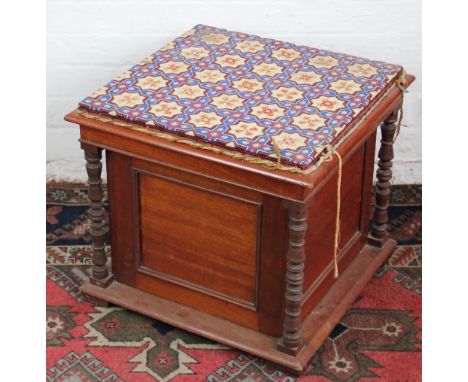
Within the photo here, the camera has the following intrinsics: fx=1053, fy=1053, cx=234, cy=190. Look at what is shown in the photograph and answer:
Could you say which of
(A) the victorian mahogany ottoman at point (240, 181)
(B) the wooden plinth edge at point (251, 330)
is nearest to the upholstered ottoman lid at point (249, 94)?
(A) the victorian mahogany ottoman at point (240, 181)

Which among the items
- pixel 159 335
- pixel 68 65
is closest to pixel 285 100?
pixel 159 335

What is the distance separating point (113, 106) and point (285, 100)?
1.37 feet

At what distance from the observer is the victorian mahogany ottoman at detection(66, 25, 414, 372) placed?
2418 millimetres

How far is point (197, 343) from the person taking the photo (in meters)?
2.72

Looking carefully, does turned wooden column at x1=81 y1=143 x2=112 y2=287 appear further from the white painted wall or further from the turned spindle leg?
the turned spindle leg

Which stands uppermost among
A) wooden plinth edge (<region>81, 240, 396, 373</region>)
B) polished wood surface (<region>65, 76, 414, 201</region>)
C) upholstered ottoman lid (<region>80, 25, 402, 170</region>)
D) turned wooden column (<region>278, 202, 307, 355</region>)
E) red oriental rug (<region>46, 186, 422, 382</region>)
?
upholstered ottoman lid (<region>80, 25, 402, 170</region>)

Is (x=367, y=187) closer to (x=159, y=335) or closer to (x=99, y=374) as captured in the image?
(x=159, y=335)

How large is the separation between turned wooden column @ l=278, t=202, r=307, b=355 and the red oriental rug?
0.09 metres

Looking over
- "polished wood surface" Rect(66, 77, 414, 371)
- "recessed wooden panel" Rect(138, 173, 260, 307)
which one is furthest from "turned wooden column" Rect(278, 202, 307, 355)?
"recessed wooden panel" Rect(138, 173, 260, 307)

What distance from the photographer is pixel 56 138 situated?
3.35 m

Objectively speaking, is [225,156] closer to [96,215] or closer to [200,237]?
[200,237]

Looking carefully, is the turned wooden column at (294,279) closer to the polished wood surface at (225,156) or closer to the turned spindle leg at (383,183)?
the polished wood surface at (225,156)

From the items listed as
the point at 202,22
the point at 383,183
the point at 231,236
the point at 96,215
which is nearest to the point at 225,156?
the point at 231,236

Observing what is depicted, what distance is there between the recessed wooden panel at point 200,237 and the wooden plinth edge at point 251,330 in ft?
0.26
